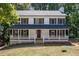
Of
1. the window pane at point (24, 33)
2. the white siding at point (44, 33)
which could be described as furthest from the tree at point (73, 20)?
the window pane at point (24, 33)

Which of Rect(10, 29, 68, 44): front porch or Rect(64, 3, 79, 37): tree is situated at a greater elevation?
Rect(64, 3, 79, 37): tree

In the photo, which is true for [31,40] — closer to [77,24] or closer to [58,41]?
[58,41]

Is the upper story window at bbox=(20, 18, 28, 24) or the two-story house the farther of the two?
the upper story window at bbox=(20, 18, 28, 24)

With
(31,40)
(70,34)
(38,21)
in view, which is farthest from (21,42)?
(70,34)

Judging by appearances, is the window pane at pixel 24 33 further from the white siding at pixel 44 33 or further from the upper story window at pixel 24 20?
the white siding at pixel 44 33

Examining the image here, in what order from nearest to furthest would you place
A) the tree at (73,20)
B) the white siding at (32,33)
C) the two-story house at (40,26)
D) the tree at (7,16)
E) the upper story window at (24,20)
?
the tree at (7,16)
the two-story house at (40,26)
the white siding at (32,33)
the upper story window at (24,20)
the tree at (73,20)

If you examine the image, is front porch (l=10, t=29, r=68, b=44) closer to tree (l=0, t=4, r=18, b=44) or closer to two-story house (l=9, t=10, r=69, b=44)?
two-story house (l=9, t=10, r=69, b=44)

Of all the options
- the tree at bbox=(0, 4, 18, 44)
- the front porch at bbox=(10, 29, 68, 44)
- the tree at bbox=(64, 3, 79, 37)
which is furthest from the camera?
the tree at bbox=(64, 3, 79, 37)

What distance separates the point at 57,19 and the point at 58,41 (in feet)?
7.93

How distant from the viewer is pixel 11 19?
82.5 feet

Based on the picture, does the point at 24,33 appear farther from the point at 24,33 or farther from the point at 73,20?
the point at 73,20

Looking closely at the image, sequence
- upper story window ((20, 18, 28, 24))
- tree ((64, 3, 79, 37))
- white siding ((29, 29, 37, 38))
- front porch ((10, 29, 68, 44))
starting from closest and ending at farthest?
front porch ((10, 29, 68, 44)) < white siding ((29, 29, 37, 38)) < upper story window ((20, 18, 28, 24)) < tree ((64, 3, 79, 37))

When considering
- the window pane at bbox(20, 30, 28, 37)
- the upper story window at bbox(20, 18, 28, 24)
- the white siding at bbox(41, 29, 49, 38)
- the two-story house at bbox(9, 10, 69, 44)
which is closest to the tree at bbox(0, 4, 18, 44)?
the two-story house at bbox(9, 10, 69, 44)

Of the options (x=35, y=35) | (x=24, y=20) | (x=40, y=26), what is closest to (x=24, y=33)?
(x=35, y=35)
